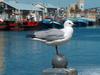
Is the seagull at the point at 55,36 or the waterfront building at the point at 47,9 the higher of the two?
the seagull at the point at 55,36

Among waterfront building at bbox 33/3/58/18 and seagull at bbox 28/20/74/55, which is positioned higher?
seagull at bbox 28/20/74/55

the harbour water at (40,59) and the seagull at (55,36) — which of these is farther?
the harbour water at (40,59)

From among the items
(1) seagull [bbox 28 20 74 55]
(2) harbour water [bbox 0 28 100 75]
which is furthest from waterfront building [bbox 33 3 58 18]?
(1) seagull [bbox 28 20 74 55]

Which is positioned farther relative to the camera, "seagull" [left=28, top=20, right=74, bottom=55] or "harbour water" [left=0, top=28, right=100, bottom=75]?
"harbour water" [left=0, top=28, right=100, bottom=75]

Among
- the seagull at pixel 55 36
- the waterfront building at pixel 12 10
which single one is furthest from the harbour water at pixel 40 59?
the waterfront building at pixel 12 10

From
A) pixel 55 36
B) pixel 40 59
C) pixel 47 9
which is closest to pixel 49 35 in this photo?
pixel 55 36

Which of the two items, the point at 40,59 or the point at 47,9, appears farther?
the point at 47,9

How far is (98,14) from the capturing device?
530 feet

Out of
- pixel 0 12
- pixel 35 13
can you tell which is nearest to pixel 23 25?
pixel 0 12

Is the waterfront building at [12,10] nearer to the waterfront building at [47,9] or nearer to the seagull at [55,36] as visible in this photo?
the waterfront building at [47,9]

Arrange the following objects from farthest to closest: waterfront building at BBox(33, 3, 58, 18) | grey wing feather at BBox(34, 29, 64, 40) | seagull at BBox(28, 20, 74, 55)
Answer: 1. waterfront building at BBox(33, 3, 58, 18)
2. grey wing feather at BBox(34, 29, 64, 40)
3. seagull at BBox(28, 20, 74, 55)

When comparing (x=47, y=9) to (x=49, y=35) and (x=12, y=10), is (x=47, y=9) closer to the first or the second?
(x=12, y=10)

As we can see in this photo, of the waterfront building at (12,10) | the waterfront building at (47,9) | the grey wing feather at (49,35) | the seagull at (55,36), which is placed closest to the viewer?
the seagull at (55,36)

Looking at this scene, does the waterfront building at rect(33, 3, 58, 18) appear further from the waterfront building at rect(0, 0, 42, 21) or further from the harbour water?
the harbour water
